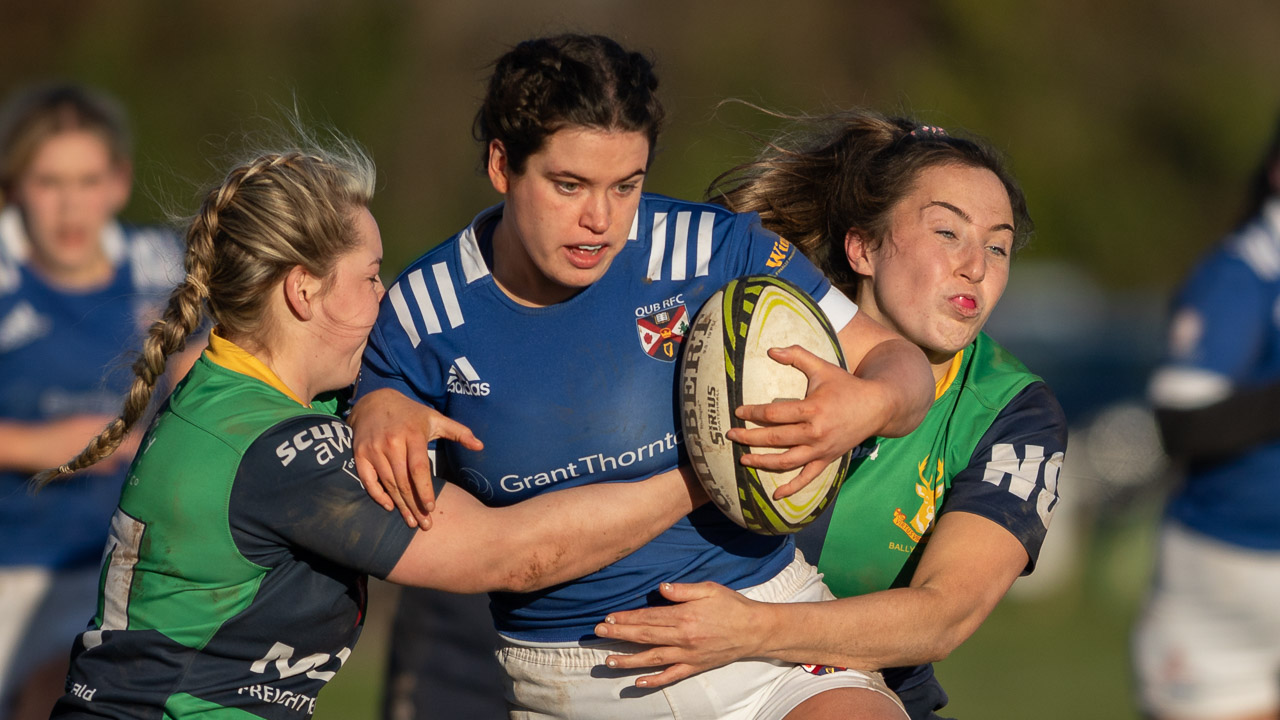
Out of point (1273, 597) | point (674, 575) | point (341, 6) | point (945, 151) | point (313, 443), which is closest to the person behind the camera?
point (313, 443)

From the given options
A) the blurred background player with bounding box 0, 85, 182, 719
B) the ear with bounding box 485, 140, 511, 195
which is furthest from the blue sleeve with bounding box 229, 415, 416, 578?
the blurred background player with bounding box 0, 85, 182, 719

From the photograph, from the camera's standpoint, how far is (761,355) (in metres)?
2.96

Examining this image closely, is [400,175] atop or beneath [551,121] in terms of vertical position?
atop

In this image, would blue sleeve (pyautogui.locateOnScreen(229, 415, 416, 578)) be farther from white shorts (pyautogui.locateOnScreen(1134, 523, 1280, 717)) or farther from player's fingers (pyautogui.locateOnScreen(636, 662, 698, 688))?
white shorts (pyautogui.locateOnScreen(1134, 523, 1280, 717))

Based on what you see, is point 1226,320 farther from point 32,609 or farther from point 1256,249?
point 32,609

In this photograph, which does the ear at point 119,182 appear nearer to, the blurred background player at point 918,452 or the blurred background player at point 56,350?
the blurred background player at point 56,350

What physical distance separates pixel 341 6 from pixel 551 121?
549 inches

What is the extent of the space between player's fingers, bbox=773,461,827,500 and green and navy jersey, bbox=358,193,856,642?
289 mm

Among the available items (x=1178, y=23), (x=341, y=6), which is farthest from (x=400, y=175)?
(x=1178, y=23)

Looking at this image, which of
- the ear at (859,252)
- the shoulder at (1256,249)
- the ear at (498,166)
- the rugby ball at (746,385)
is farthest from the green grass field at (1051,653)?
the ear at (498,166)

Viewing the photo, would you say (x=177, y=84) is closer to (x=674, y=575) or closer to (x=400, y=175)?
(x=400, y=175)

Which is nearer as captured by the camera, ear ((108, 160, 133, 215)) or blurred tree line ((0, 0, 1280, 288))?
ear ((108, 160, 133, 215))

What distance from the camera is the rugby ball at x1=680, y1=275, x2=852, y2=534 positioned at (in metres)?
2.95

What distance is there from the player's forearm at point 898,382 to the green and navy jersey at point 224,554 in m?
1.07
